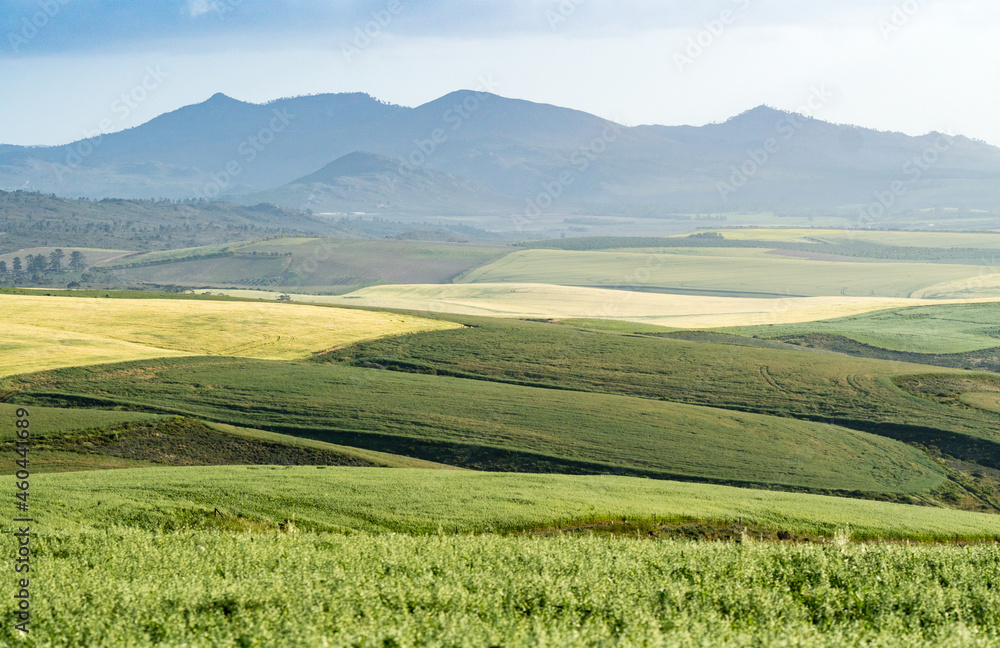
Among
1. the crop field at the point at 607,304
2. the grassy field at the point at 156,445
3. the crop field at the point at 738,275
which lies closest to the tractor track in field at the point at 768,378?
the grassy field at the point at 156,445

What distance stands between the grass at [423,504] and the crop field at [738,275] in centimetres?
11719

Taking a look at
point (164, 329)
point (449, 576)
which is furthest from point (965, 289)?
point (449, 576)

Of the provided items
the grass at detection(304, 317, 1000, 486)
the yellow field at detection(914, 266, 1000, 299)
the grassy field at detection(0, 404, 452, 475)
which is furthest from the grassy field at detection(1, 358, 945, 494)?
the yellow field at detection(914, 266, 1000, 299)

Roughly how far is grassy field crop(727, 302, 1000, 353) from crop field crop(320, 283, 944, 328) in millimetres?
5461

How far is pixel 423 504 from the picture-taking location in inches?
1017

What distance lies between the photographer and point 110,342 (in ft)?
177

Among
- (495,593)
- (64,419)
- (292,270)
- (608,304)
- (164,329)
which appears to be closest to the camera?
(495,593)

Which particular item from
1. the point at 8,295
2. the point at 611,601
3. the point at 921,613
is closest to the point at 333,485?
the point at 611,601

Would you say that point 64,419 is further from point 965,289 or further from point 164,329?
point 965,289

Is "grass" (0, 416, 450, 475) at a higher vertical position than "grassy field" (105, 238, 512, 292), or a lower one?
lower

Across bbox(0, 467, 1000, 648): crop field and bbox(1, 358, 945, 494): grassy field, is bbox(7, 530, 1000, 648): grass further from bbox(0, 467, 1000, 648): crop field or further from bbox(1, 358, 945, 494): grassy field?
bbox(1, 358, 945, 494): grassy field

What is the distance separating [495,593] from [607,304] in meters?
106

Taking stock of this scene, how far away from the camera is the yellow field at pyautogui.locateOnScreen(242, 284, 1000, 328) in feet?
334

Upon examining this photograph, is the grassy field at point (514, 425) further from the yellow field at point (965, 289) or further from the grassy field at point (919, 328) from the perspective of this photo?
the yellow field at point (965, 289)
